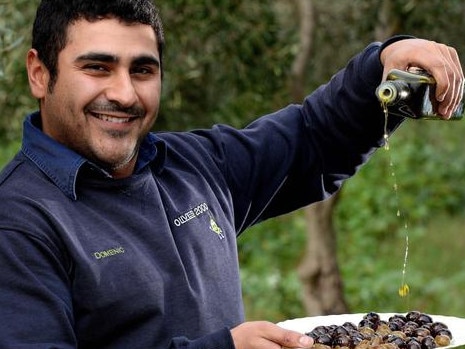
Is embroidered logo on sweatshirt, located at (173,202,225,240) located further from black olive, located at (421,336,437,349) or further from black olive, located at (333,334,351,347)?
black olive, located at (421,336,437,349)

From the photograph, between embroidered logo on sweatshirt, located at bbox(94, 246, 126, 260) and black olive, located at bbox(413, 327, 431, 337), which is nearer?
embroidered logo on sweatshirt, located at bbox(94, 246, 126, 260)

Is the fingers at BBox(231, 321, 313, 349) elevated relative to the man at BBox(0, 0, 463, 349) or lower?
lower

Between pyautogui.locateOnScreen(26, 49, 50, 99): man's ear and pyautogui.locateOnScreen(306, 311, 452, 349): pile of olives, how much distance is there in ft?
3.27

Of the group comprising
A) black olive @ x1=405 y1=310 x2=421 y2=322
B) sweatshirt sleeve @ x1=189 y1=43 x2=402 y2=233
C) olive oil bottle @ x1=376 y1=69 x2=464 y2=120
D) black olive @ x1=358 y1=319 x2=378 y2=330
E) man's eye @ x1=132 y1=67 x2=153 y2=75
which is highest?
man's eye @ x1=132 y1=67 x2=153 y2=75

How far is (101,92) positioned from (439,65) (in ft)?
3.16

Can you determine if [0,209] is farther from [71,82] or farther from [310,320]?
[310,320]

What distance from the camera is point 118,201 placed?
129 inches

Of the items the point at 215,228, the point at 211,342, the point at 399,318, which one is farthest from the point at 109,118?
the point at 399,318

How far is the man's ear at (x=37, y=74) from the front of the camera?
133 inches

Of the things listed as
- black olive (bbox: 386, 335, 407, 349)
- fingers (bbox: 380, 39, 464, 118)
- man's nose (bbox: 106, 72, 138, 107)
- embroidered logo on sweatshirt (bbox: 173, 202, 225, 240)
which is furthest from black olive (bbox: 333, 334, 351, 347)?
man's nose (bbox: 106, 72, 138, 107)

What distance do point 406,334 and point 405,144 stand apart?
9.91m

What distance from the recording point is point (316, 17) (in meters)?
7.71

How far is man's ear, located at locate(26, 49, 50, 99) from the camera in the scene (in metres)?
3.38

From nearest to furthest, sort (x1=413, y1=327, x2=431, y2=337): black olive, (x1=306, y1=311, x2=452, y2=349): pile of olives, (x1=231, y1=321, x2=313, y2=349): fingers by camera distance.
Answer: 1. (x1=231, y1=321, x2=313, y2=349): fingers
2. (x1=306, y1=311, x2=452, y2=349): pile of olives
3. (x1=413, y1=327, x2=431, y2=337): black olive
